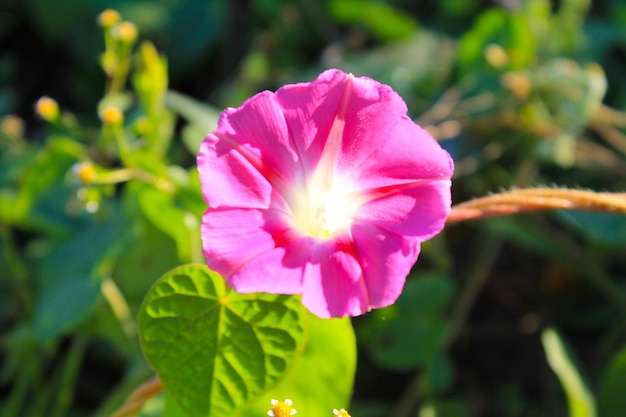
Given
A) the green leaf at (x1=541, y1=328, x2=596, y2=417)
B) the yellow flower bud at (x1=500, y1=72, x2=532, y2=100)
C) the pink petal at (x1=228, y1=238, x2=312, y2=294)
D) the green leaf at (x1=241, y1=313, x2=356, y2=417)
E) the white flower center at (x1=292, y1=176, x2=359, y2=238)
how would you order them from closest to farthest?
the pink petal at (x1=228, y1=238, x2=312, y2=294) < the white flower center at (x1=292, y1=176, x2=359, y2=238) < the green leaf at (x1=241, y1=313, x2=356, y2=417) < the green leaf at (x1=541, y1=328, x2=596, y2=417) < the yellow flower bud at (x1=500, y1=72, x2=532, y2=100)

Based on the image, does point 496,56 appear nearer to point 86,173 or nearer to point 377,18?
point 377,18

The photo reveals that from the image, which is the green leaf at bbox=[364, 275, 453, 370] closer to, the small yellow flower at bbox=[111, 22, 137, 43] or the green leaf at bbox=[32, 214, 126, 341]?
the green leaf at bbox=[32, 214, 126, 341]

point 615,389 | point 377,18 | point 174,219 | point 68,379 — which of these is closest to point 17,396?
point 68,379

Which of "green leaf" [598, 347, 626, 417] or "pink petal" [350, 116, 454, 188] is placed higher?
"pink petal" [350, 116, 454, 188]

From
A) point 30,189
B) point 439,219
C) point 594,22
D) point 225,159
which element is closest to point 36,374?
point 30,189


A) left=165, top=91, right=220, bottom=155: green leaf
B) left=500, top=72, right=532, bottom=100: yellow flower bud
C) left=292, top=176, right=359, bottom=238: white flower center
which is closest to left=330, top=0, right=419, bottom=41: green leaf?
left=500, top=72, right=532, bottom=100: yellow flower bud

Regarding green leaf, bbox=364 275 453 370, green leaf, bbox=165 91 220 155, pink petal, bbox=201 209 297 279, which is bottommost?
green leaf, bbox=364 275 453 370

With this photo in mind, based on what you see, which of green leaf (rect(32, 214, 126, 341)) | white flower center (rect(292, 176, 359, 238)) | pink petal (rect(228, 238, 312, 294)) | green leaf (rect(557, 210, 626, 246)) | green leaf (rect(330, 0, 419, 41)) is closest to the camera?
pink petal (rect(228, 238, 312, 294))

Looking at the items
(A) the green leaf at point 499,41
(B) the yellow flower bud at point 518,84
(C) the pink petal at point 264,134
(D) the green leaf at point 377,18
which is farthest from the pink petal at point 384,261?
(D) the green leaf at point 377,18
